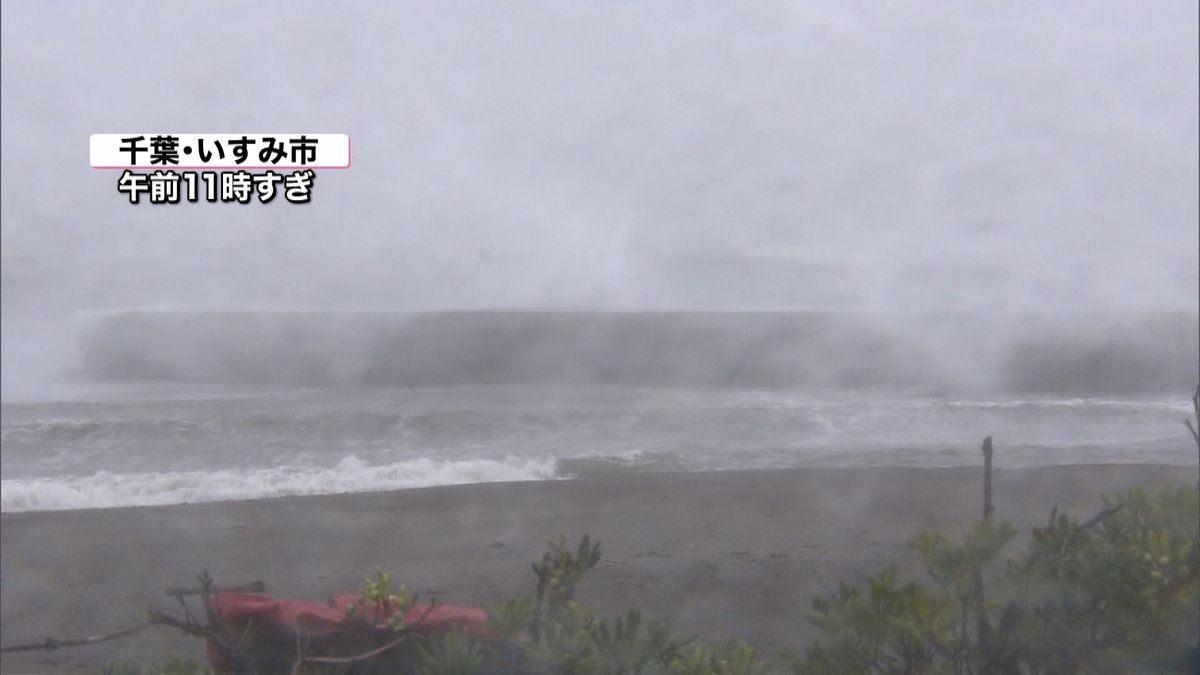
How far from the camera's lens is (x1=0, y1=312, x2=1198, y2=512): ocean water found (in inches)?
239

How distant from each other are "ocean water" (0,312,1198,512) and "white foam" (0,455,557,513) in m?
0.02

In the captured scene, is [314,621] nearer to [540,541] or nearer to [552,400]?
[540,541]

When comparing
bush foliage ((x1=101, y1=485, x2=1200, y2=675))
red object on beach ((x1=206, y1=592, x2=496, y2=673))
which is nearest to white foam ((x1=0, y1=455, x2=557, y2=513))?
red object on beach ((x1=206, y1=592, x2=496, y2=673))

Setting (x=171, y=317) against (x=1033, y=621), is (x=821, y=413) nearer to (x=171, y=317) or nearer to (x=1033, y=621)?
(x=171, y=317)

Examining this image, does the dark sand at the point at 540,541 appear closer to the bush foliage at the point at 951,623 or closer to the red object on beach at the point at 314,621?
the bush foliage at the point at 951,623

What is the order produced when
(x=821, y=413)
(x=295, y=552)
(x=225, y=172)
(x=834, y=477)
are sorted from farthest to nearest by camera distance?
(x=821, y=413)
(x=834, y=477)
(x=295, y=552)
(x=225, y=172)

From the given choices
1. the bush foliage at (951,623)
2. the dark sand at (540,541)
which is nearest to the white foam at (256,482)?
the dark sand at (540,541)

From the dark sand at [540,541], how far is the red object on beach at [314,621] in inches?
54.1

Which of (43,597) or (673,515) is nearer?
(43,597)

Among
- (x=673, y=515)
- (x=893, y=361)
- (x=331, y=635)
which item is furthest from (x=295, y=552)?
(x=893, y=361)

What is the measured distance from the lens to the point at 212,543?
484 centimetres

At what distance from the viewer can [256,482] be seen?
592 centimetres

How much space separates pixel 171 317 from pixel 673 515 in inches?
122

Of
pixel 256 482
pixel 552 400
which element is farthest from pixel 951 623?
pixel 552 400
